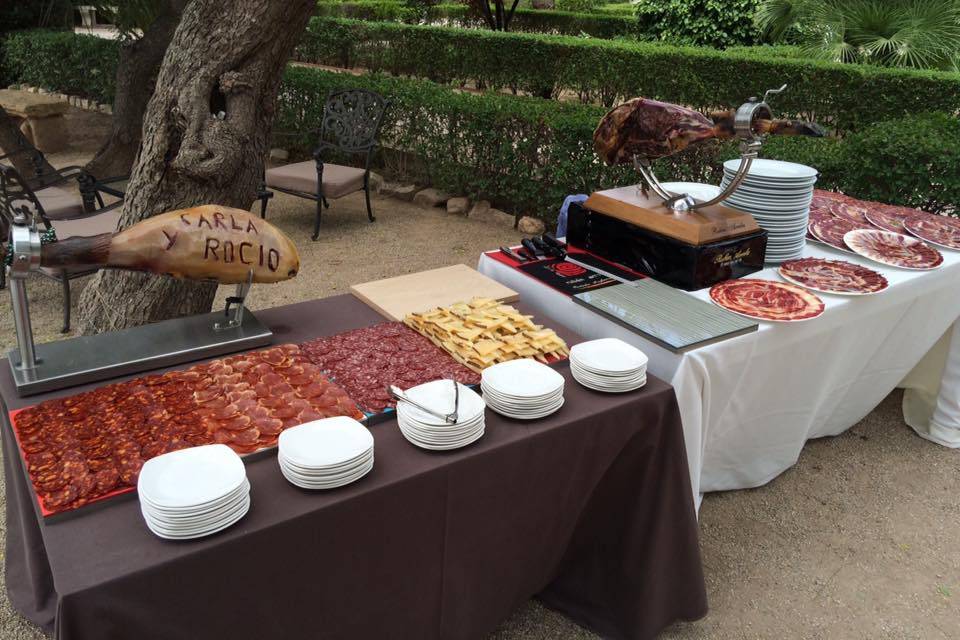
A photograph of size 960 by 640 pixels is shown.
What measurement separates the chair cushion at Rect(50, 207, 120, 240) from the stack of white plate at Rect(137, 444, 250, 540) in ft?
11.5

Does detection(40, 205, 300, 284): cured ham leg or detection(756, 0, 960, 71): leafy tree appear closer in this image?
detection(40, 205, 300, 284): cured ham leg

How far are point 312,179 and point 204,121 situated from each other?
2809 mm

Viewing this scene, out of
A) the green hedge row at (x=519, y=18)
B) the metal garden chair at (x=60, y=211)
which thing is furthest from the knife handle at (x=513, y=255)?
the green hedge row at (x=519, y=18)

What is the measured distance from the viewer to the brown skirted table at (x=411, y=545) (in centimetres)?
137

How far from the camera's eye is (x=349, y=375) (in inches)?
79.8

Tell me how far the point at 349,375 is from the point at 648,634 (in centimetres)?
120

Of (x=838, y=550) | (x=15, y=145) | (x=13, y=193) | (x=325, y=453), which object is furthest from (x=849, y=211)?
(x=15, y=145)

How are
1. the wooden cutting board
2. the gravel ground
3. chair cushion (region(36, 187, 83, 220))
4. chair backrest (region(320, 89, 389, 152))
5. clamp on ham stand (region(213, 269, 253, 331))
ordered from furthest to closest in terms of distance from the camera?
chair backrest (region(320, 89, 389, 152)) < chair cushion (region(36, 187, 83, 220)) < the wooden cutting board < the gravel ground < clamp on ham stand (region(213, 269, 253, 331))

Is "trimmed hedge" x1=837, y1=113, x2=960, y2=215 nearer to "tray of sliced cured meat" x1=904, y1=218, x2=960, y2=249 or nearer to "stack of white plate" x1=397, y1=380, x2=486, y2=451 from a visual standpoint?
"tray of sliced cured meat" x1=904, y1=218, x2=960, y2=249

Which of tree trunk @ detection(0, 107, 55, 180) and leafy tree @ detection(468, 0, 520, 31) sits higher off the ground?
leafy tree @ detection(468, 0, 520, 31)

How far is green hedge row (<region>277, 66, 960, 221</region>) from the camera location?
4.16 meters

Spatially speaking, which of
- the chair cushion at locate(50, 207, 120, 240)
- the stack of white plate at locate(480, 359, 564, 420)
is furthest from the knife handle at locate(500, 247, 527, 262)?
the chair cushion at locate(50, 207, 120, 240)

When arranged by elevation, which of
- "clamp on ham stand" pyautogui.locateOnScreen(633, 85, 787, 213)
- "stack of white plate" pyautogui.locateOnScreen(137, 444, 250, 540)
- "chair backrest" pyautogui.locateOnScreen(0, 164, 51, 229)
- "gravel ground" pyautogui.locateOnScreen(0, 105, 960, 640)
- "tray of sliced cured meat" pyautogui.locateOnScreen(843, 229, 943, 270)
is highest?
"clamp on ham stand" pyautogui.locateOnScreen(633, 85, 787, 213)

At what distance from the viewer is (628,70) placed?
379 inches
